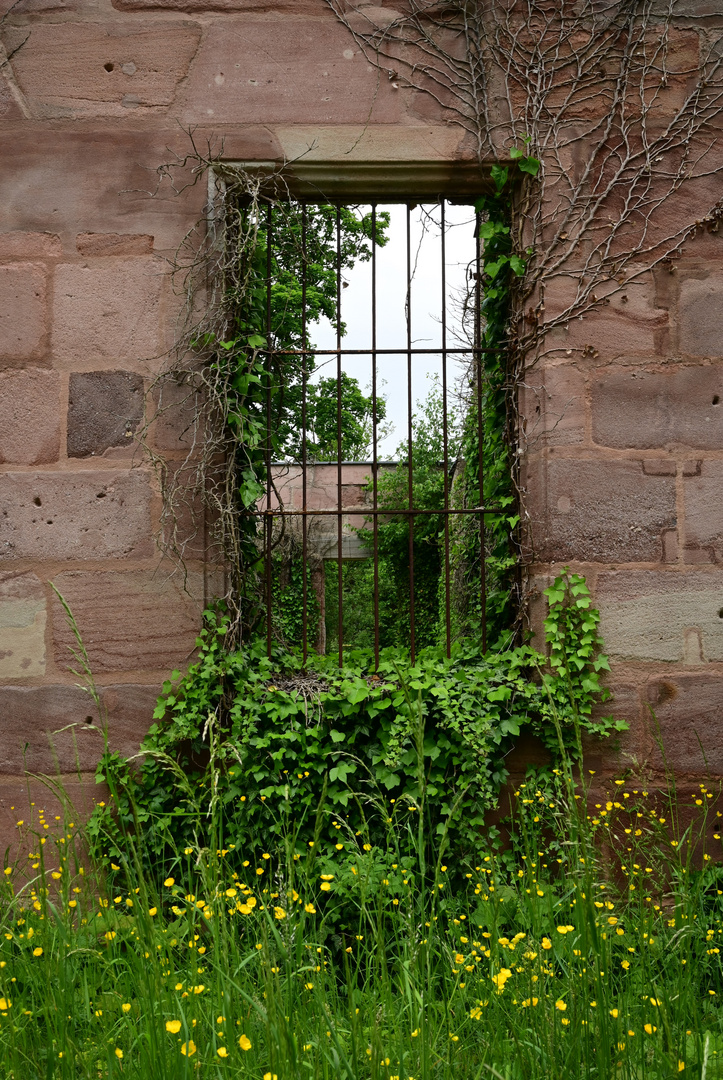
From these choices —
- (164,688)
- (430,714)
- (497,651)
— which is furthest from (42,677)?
(497,651)

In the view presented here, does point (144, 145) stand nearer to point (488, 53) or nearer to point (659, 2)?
point (488, 53)

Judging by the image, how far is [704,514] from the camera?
2.90 metres

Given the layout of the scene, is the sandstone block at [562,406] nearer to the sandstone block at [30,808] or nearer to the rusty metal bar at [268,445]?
the rusty metal bar at [268,445]

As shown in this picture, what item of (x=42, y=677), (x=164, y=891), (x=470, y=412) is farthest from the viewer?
(x=470, y=412)

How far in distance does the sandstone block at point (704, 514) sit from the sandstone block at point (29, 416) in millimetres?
2411

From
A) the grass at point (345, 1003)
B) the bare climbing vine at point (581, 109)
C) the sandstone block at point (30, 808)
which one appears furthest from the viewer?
the bare climbing vine at point (581, 109)

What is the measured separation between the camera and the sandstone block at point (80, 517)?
114 inches

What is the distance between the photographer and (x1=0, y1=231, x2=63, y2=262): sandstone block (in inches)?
116

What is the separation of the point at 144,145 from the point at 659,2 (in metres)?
2.04

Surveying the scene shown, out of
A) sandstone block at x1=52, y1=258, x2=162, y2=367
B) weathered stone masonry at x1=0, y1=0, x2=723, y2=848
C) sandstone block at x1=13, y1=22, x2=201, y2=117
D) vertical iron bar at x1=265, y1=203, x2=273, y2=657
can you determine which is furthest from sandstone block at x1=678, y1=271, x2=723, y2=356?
sandstone block at x1=13, y1=22, x2=201, y2=117

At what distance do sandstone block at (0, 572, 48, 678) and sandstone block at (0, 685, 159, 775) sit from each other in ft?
0.58

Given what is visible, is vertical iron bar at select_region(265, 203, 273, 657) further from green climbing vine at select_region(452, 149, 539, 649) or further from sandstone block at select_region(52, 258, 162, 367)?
green climbing vine at select_region(452, 149, 539, 649)

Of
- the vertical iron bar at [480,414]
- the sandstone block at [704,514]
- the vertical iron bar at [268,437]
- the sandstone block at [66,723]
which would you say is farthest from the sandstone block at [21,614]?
the sandstone block at [704,514]

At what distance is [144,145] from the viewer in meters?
2.94
